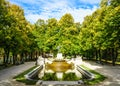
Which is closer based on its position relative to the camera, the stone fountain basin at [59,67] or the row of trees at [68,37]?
the stone fountain basin at [59,67]

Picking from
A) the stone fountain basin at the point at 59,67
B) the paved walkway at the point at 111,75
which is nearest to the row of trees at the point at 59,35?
the stone fountain basin at the point at 59,67

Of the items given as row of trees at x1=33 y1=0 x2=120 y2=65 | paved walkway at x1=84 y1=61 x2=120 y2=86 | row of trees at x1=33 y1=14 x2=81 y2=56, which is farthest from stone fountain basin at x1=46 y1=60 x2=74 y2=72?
row of trees at x1=33 y1=14 x2=81 y2=56

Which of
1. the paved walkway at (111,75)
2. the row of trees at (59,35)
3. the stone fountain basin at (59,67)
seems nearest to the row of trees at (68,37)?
the row of trees at (59,35)

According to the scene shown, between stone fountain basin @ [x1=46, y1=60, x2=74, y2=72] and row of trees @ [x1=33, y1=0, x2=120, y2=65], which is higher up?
row of trees @ [x1=33, y1=0, x2=120, y2=65]

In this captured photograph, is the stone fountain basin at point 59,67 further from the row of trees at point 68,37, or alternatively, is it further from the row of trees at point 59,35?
the row of trees at point 59,35

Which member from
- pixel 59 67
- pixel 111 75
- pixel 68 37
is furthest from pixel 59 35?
pixel 111 75

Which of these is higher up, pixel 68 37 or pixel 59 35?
pixel 59 35

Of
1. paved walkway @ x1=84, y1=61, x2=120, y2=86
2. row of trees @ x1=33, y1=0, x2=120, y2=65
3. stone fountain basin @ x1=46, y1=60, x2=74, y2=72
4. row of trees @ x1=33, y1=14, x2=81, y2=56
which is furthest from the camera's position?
row of trees @ x1=33, y1=14, x2=81, y2=56

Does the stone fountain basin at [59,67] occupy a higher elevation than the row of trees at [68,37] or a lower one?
lower

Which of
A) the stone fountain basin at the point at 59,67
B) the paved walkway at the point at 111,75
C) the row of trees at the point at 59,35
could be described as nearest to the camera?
the paved walkway at the point at 111,75

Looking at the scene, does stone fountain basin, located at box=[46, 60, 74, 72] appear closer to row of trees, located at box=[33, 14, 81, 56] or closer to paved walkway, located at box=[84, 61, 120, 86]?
paved walkway, located at box=[84, 61, 120, 86]

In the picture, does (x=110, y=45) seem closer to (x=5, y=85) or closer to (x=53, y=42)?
(x=5, y=85)

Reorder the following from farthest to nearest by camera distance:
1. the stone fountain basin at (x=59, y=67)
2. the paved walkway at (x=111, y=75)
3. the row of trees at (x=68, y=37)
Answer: the row of trees at (x=68, y=37) → the stone fountain basin at (x=59, y=67) → the paved walkway at (x=111, y=75)

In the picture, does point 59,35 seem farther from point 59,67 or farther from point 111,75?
point 111,75
